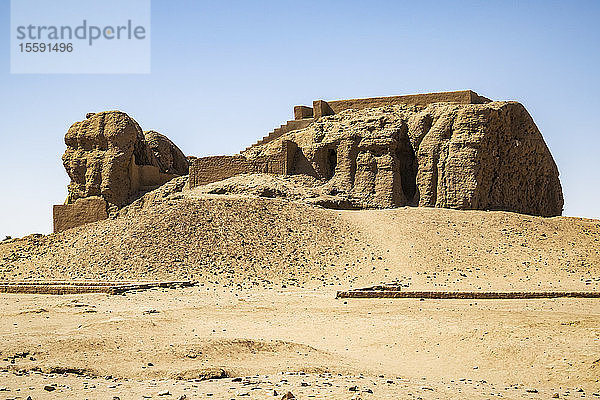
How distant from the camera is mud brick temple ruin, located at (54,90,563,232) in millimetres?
28172

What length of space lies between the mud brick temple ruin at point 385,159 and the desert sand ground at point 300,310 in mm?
1945

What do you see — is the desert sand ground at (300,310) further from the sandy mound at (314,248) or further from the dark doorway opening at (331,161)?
the dark doorway opening at (331,161)

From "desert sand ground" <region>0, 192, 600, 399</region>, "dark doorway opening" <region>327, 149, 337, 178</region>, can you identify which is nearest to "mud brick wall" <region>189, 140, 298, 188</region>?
"dark doorway opening" <region>327, 149, 337, 178</region>

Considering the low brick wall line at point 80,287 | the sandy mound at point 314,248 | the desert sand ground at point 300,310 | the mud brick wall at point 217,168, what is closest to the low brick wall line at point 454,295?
the desert sand ground at point 300,310

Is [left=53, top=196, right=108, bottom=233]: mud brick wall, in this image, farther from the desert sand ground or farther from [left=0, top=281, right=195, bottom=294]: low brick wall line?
[left=0, top=281, right=195, bottom=294]: low brick wall line

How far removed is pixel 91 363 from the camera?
352 inches

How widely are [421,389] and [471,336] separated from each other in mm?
3824

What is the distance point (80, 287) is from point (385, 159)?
579 inches

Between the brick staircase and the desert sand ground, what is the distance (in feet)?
17.6

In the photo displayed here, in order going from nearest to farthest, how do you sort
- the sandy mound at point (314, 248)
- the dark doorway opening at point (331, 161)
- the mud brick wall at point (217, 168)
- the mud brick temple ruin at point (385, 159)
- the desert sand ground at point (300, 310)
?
1. the desert sand ground at point (300, 310)
2. the sandy mound at point (314, 248)
3. the mud brick temple ruin at point (385, 159)
4. the dark doorway opening at point (331, 161)
5. the mud brick wall at point (217, 168)

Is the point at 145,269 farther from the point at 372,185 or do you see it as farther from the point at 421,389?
the point at 421,389

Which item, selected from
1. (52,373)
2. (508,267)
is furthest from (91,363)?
(508,267)

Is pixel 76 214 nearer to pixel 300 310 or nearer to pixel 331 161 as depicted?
pixel 331 161

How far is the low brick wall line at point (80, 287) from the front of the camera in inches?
719
